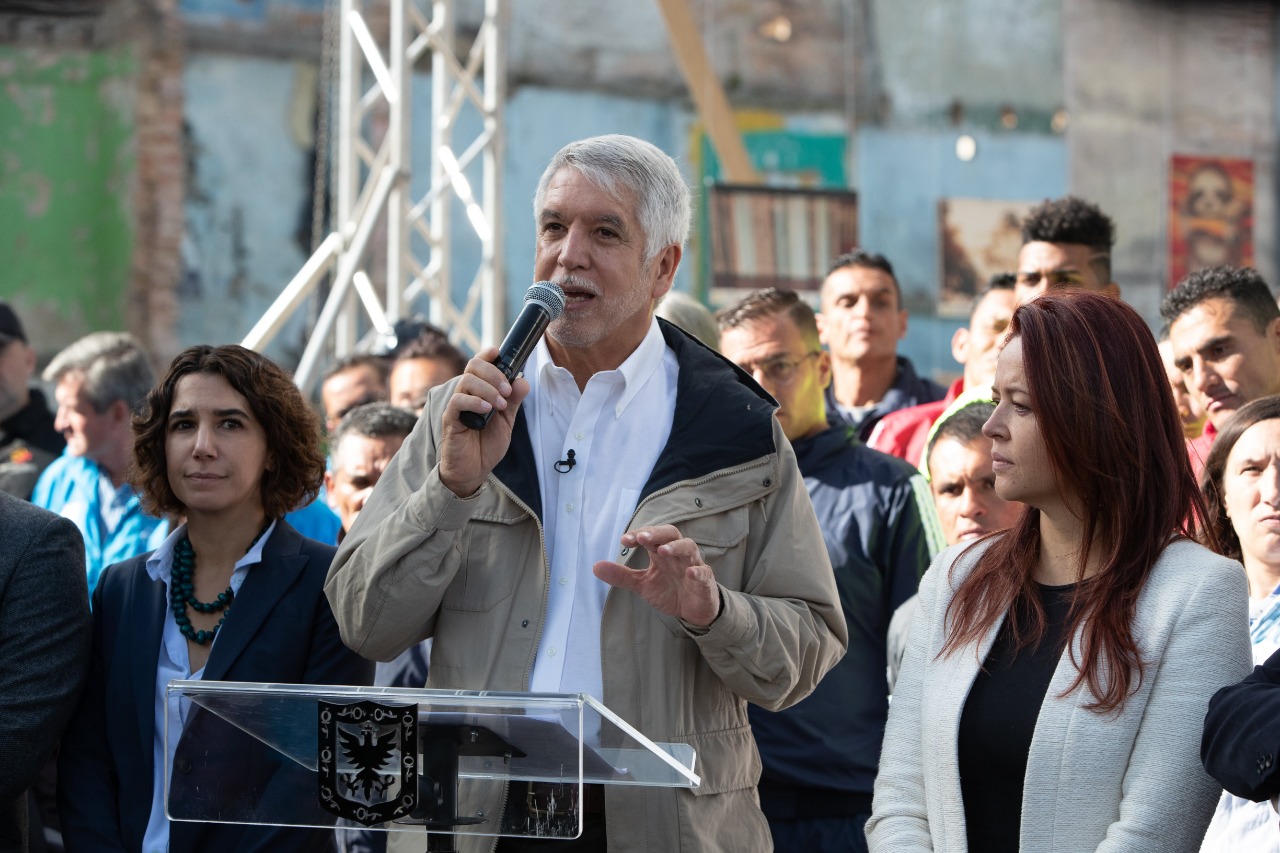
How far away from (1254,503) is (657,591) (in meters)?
1.24

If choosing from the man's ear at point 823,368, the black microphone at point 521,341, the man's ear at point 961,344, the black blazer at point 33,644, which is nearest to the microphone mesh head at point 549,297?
the black microphone at point 521,341

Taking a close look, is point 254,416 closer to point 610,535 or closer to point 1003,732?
point 610,535

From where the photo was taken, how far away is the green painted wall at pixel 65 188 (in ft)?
33.2

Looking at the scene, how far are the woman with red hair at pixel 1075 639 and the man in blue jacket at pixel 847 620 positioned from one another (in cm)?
125

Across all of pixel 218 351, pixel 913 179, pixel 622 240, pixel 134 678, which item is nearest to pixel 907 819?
pixel 622 240

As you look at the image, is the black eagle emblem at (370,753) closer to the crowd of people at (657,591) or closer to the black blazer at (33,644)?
the crowd of people at (657,591)

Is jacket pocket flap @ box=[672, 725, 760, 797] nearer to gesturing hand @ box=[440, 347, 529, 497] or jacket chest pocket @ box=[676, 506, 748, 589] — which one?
jacket chest pocket @ box=[676, 506, 748, 589]

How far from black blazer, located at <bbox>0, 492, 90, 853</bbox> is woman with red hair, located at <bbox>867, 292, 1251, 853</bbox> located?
1545mm

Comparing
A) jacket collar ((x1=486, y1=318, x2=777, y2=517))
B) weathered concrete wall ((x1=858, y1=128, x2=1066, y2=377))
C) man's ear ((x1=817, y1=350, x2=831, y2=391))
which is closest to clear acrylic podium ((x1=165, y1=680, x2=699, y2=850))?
jacket collar ((x1=486, y1=318, x2=777, y2=517))

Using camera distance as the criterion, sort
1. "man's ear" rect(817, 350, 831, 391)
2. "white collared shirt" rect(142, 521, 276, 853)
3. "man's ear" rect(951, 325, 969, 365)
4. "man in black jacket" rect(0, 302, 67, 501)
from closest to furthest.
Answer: "white collared shirt" rect(142, 521, 276, 853) → "man's ear" rect(817, 350, 831, 391) → "man's ear" rect(951, 325, 969, 365) → "man in black jacket" rect(0, 302, 67, 501)

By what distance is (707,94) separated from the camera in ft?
36.5

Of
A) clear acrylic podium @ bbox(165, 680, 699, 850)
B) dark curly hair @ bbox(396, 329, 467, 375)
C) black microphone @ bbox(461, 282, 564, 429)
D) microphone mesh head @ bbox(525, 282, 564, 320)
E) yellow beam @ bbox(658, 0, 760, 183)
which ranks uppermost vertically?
yellow beam @ bbox(658, 0, 760, 183)

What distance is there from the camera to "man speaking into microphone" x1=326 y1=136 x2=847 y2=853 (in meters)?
2.50

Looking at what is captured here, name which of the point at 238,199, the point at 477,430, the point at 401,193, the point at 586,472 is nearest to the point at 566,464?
the point at 586,472
